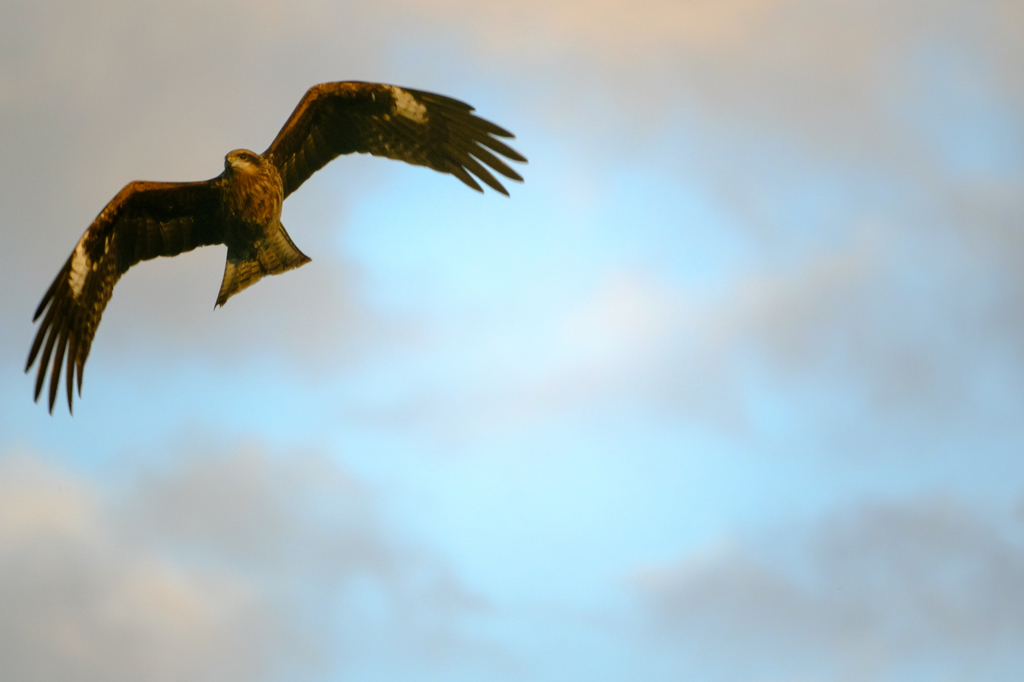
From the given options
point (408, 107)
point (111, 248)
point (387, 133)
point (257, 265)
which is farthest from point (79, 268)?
point (408, 107)

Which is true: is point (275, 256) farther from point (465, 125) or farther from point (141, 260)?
point (465, 125)

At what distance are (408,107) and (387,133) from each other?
0.35 m

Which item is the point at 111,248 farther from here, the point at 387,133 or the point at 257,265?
the point at 387,133

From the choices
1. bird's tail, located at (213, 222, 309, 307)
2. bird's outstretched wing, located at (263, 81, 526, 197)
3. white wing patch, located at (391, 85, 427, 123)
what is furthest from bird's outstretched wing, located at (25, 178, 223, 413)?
white wing patch, located at (391, 85, 427, 123)

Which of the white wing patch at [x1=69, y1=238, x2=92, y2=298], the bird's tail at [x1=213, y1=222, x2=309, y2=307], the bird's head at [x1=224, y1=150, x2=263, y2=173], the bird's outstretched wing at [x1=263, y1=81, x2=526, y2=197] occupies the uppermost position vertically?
the bird's outstretched wing at [x1=263, y1=81, x2=526, y2=197]

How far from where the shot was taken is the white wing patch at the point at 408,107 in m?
9.96

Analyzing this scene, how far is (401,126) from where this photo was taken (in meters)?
10.1

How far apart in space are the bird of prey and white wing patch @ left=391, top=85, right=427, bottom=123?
0.4 inches

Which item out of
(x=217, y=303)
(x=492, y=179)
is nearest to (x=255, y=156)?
(x=217, y=303)

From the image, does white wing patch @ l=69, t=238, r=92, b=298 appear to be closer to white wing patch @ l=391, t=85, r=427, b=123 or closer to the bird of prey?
the bird of prey

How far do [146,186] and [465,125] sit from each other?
321 centimetres

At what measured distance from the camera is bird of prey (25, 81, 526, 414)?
955cm

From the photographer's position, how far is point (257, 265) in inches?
386

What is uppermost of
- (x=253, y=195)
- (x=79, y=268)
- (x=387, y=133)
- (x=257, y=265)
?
(x=387, y=133)
